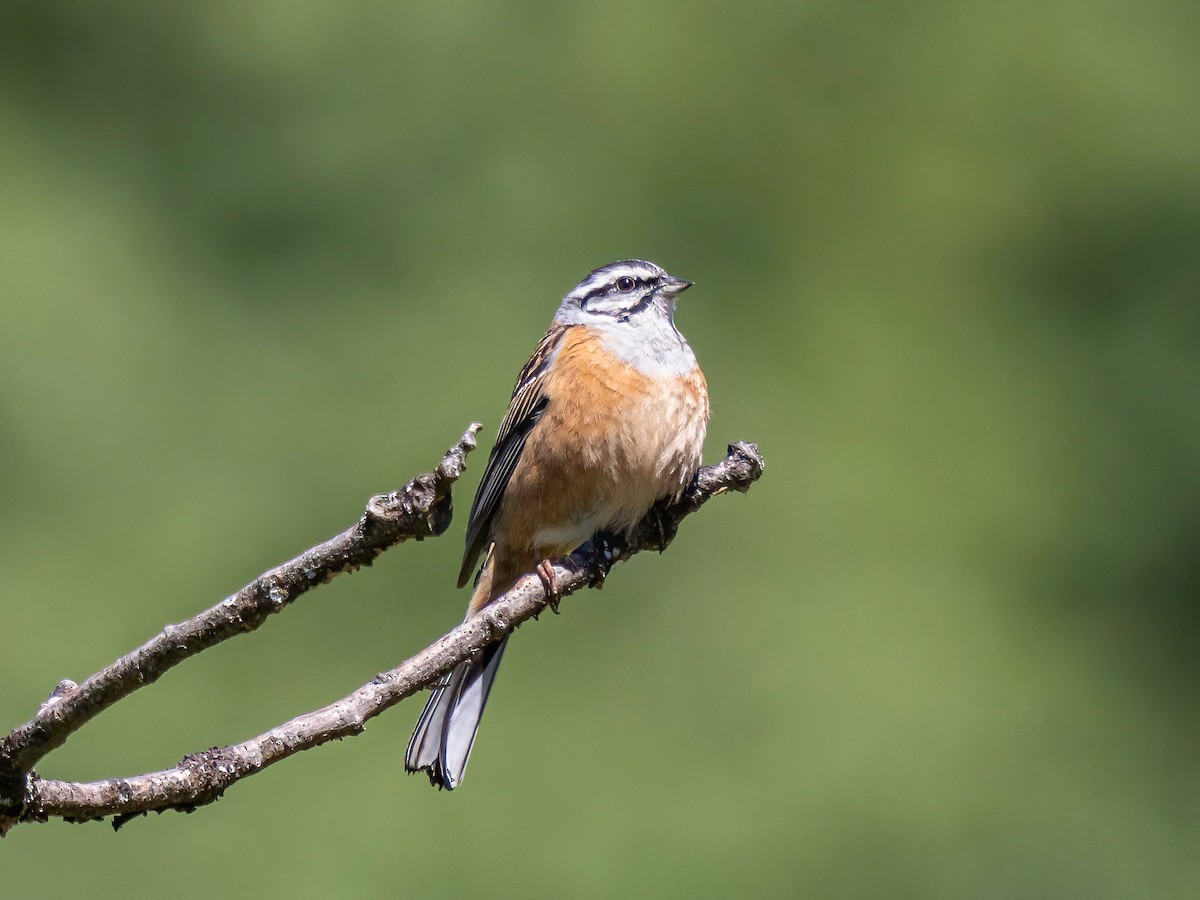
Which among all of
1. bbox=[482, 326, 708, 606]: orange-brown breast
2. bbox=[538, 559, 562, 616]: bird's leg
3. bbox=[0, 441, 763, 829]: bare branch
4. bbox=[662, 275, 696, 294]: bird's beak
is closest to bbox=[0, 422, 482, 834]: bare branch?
bbox=[0, 441, 763, 829]: bare branch

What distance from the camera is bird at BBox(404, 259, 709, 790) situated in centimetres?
333

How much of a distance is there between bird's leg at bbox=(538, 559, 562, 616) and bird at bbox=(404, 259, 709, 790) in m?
0.45

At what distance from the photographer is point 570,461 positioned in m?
3.48

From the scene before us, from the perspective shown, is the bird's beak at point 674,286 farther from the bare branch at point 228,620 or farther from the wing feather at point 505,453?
the bare branch at point 228,620

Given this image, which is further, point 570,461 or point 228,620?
point 570,461

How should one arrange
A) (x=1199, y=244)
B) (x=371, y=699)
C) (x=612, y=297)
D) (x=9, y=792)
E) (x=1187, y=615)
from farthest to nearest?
(x=1199, y=244) < (x=1187, y=615) < (x=612, y=297) < (x=371, y=699) < (x=9, y=792)

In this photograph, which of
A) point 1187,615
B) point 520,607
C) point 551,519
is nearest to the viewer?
point 520,607

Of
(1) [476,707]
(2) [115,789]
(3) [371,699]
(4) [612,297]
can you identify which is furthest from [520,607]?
(4) [612,297]

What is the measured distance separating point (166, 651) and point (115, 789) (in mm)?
224

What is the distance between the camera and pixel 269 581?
196cm

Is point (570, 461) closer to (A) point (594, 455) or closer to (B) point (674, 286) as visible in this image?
(A) point (594, 455)

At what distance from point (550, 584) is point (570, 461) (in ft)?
2.80

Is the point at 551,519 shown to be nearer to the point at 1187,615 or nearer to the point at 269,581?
the point at 269,581

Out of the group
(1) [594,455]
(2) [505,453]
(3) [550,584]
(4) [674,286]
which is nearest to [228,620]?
(3) [550,584]
